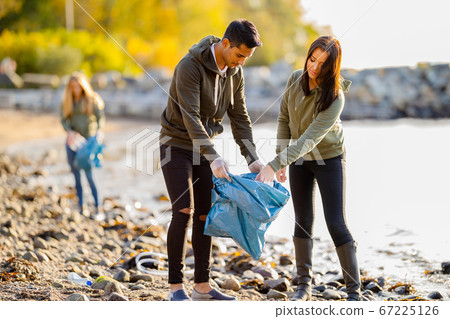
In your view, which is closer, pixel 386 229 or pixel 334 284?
pixel 334 284

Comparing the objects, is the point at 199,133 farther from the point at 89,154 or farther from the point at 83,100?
the point at 83,100

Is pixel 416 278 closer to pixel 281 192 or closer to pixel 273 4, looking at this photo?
pixel 281 192

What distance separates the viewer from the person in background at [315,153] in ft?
9.46

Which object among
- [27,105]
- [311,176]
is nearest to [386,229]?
[311,176]

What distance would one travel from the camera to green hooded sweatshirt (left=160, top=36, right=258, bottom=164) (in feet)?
9.02

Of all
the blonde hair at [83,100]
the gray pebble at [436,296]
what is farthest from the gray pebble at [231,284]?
the blonde hair at [83,100]

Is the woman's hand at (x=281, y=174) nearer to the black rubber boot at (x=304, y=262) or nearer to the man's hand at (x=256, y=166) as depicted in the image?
the man's hand at (x=256, y=166)

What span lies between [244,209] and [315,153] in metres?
0.46

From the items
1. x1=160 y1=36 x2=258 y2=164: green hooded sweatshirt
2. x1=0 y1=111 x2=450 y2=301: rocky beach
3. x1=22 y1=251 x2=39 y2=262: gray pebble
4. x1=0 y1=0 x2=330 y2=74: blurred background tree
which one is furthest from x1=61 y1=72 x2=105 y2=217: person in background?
x1=0 y1=0 x2=330 y2=74: blurred background tree

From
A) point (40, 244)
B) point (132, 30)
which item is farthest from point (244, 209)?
point (132, 30)

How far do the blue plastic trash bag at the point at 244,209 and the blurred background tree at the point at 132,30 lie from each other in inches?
605

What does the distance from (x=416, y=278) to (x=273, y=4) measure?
17.4 metres

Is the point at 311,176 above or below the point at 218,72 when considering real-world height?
below

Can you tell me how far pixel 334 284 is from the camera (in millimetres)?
3625
